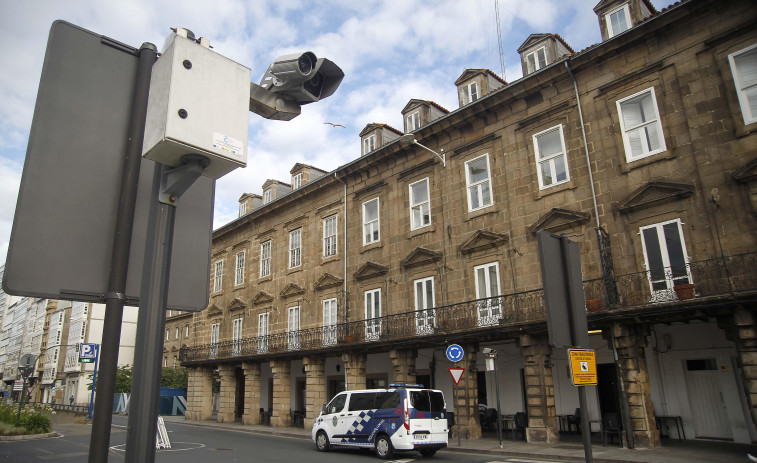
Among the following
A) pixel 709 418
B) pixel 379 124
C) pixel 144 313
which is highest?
pixel 379 124

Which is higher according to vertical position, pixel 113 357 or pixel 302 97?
pixel 302 97

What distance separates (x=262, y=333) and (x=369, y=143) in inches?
542

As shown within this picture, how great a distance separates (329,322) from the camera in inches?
1102

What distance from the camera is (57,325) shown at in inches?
3130

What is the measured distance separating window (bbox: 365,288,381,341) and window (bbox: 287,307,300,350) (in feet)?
17.3

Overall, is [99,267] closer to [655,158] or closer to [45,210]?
[45,210]

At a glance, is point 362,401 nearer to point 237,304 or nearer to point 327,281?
point 327,281

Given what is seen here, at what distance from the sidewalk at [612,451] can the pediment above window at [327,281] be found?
11011 millimetres

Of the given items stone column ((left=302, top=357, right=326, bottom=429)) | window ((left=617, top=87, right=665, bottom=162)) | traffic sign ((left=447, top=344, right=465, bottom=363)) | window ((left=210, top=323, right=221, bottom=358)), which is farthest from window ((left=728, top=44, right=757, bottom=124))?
window ((left=210, top=323, right=221, bottom=358))

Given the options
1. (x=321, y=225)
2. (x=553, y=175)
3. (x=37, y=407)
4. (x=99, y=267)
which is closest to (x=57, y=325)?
(x=37, y=407)

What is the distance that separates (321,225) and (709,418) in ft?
66.4

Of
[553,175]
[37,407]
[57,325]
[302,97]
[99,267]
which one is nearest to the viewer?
[99,267]

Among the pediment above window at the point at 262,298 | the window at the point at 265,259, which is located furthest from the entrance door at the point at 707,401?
the window at the point at 265,259

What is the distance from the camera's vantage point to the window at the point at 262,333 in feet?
104
